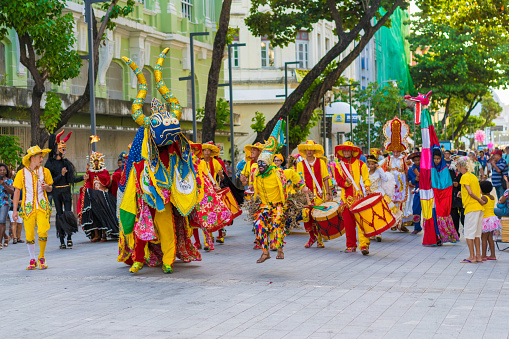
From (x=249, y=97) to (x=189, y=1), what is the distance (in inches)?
665

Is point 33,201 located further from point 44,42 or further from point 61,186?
point 44,42

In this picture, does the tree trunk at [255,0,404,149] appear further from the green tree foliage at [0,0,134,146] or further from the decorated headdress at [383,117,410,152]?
the decorated headdress at [383,117,410,152]

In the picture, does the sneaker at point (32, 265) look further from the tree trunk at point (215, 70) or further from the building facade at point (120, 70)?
the tree trunk at point (215, 70)

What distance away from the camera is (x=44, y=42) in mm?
18406

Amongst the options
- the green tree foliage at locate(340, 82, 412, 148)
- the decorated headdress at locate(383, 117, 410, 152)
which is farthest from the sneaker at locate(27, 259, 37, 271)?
the green tree foliage at locate(340, 82, 412, 148)

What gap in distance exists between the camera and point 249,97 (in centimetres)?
5056

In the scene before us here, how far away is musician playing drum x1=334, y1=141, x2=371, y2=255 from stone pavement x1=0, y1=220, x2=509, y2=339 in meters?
0.39

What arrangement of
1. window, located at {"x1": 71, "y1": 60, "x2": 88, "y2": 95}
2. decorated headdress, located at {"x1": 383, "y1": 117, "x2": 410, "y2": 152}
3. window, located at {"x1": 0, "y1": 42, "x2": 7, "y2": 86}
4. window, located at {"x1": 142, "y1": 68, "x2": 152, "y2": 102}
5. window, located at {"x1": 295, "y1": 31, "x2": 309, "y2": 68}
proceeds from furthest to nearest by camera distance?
window, located at {"x1": 295, "y1": 31, "x2": 309, "y2": 68}
window, located at {"x1": 142, "y1": 68, "x2": 152, "y2": 102}
window, located at {"x1": 71, "y1": 60, "x2": 88, "y2": 95}
window, located at {"x1": 0, "y1": 42, "x2": 7, "y2": 86}
decorated headdress, located at {"x1": 383, "y1": 117, "x2": 410, "y2": 152}

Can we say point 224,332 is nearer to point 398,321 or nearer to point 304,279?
point 398,321

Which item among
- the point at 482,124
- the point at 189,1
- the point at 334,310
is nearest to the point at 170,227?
the point at 334,310

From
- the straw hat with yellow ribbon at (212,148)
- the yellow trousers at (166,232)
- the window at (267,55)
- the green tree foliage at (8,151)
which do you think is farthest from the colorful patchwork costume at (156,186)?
the window at (267,55)

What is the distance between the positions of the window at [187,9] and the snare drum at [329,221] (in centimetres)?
2134

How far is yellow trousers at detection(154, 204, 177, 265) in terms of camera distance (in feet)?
34.5

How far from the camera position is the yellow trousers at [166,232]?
1052 centimetres
